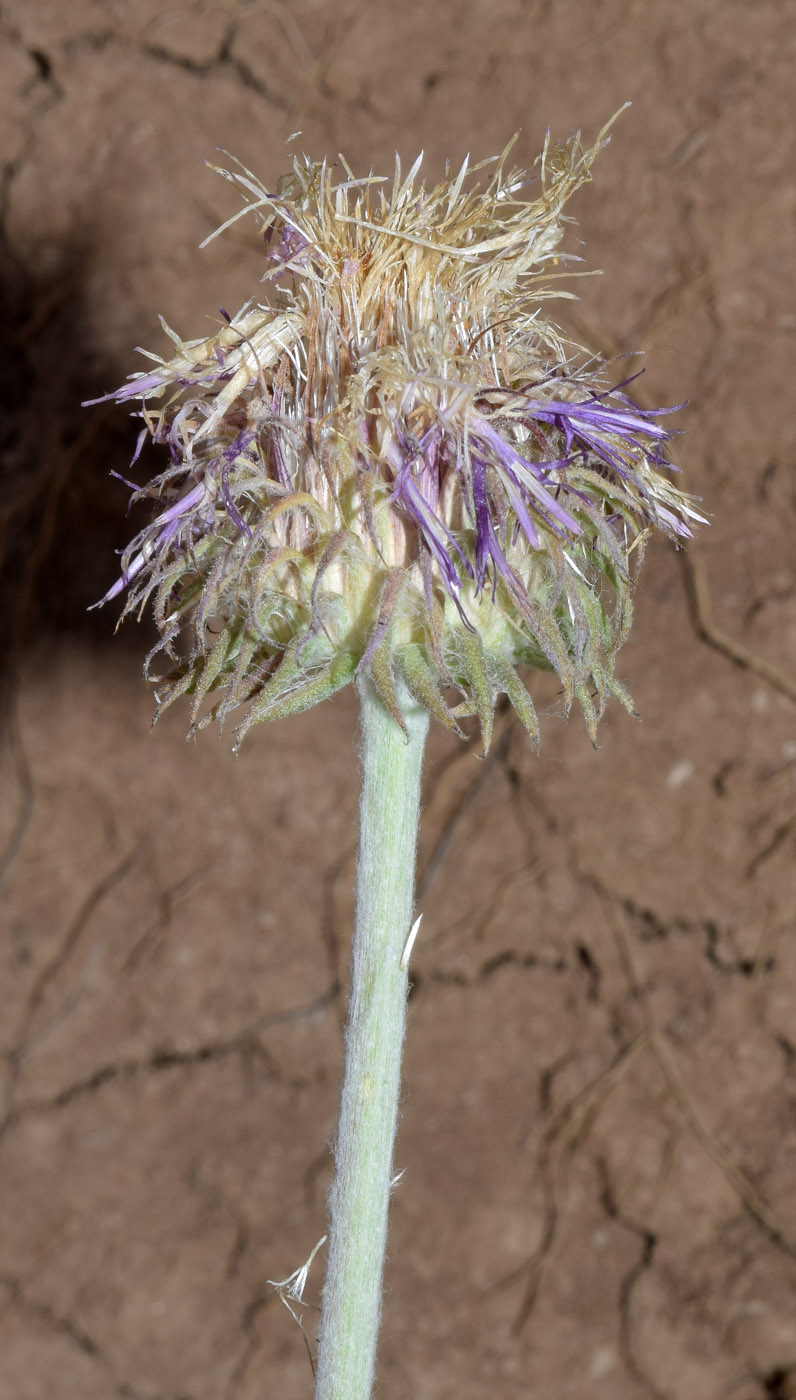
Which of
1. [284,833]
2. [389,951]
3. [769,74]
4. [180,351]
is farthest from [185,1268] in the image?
[769,74]

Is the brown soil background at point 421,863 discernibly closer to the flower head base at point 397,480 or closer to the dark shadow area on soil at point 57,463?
the dark shadow area on soil at point 57,463

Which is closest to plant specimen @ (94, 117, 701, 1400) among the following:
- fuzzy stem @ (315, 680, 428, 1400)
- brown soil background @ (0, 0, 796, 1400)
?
fuzzy stem @ (315, 680, 428, 1400)

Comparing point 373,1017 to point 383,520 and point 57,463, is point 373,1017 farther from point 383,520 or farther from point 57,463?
point 57,463

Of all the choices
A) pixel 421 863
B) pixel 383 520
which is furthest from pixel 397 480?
pixel 421 863

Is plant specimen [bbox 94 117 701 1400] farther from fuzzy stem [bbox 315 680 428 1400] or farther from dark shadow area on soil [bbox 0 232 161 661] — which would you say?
dark shadow area on soil [bbox 0 232 161 661]

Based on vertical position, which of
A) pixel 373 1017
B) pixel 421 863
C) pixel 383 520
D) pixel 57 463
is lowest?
pixel 421 863

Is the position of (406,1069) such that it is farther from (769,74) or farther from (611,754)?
(769,74)
